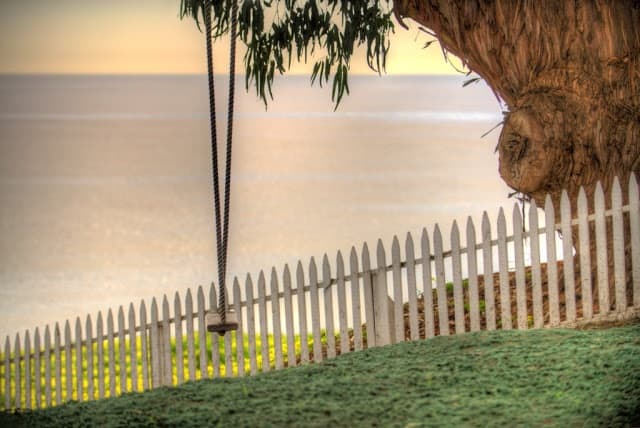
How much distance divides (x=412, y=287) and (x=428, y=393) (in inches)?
99.3

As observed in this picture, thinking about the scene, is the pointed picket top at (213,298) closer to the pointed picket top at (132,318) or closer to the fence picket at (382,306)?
the pointed picket top at (132,318)

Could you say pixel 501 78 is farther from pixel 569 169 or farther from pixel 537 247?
pixel 537 247

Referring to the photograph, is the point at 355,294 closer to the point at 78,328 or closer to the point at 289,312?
the point at 289,312

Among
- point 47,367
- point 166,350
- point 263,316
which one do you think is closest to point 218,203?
point 263,316

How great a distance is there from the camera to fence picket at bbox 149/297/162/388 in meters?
9.72

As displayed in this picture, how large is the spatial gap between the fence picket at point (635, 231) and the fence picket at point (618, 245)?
10 centimetres

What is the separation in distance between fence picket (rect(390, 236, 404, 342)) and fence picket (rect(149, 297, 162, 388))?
216 centimetres

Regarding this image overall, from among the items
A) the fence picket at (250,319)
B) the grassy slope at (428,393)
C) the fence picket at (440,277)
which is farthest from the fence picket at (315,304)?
the grassy slope at (428,393)

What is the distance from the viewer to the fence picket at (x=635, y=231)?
8.66m

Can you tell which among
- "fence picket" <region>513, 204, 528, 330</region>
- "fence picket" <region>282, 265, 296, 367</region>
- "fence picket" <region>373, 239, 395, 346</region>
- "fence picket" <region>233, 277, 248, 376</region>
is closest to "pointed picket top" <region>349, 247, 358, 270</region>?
"fence picket" <region>373, 239, 395, 346</region>

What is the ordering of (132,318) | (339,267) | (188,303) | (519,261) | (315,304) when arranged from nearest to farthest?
(519,261)
(339,267)
(315,304)
(188,303)
(132,318)

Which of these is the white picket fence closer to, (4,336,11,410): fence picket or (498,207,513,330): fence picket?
(498,207,513,330): fence picket

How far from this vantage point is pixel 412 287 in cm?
898

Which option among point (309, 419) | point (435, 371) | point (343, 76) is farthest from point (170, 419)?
point (343, 76)
